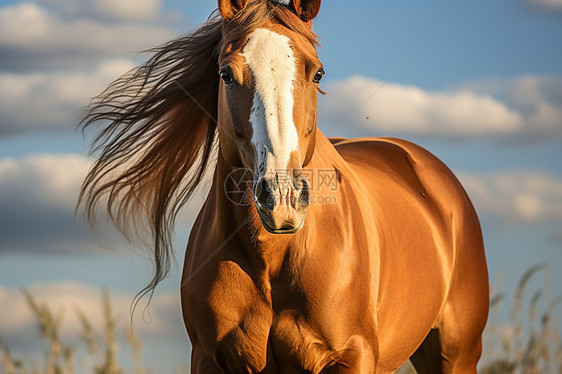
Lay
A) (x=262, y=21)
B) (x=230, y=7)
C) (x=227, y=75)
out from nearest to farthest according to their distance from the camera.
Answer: (x=227, y=75) < (x=262, y=21) < (x=230, y=7)

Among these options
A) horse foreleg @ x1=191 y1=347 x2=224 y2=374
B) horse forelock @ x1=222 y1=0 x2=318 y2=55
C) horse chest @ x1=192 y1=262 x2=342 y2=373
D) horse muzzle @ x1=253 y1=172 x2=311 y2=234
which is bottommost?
horse foreleg @ x1=191 y1=347 x2=224 y2=374

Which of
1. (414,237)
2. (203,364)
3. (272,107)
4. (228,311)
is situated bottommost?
(203,364)

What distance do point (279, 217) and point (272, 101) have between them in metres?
0.54

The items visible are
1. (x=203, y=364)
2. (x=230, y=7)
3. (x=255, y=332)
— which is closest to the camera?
(x=255, y=332)

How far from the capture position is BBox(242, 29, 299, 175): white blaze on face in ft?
10.1

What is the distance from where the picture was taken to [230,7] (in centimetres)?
367

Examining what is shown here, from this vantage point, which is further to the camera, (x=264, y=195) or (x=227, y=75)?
(x=227, y=75)

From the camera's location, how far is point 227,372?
381cm

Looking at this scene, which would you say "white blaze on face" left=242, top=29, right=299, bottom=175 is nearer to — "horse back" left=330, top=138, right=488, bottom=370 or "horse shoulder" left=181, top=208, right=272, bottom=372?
"horse shoulder" left=181, top=208, right=272, bottom=372

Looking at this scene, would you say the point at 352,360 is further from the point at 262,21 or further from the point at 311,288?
the point at 262,21

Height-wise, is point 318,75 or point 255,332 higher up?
point 318,75

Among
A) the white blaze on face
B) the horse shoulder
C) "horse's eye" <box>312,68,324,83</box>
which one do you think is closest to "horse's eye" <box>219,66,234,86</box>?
the white blaze on face

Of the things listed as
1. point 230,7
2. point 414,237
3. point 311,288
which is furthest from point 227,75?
point 414,237

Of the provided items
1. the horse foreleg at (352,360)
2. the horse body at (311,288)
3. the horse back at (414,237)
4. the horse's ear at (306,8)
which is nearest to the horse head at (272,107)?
the horse's ear at (306,8)
